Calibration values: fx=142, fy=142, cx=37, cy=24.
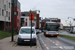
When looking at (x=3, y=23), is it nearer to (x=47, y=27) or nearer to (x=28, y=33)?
(x=47, y=27)

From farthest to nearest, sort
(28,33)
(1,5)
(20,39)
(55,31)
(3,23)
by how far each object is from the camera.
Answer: (3,23), (1,5), (55,31), (28,33), (20,39)

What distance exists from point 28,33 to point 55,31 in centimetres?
1408

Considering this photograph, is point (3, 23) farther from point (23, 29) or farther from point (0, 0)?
point (23, 29)

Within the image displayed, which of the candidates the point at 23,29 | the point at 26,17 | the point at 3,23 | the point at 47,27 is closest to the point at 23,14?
the point at 26,17

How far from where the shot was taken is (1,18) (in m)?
31.1

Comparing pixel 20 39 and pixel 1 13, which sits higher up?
pixel 1 13

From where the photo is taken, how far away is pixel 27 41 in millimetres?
13719

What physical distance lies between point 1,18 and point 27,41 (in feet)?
62.0

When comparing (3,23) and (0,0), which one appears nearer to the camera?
(0,0)

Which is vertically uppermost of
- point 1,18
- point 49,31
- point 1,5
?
point 1,5

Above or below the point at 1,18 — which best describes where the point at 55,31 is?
below

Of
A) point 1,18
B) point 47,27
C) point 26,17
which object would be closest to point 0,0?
point 1,18

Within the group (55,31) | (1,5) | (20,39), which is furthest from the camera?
(1,5)

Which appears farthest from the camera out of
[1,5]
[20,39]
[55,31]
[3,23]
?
[3,23]
